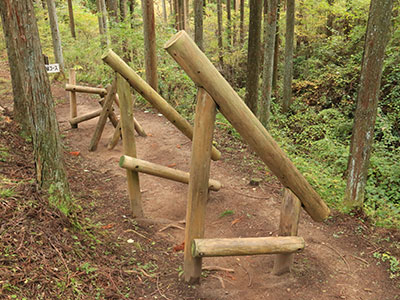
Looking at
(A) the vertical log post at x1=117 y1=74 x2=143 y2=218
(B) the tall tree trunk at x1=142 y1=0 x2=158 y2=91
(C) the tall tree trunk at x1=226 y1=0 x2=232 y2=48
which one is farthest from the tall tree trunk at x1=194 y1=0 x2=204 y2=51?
(C) the tall tree trunk at x1=226 y1=0 x2=232 y2=48

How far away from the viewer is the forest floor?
303cm

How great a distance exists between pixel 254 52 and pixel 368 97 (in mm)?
3117

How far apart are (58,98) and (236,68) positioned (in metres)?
9.38

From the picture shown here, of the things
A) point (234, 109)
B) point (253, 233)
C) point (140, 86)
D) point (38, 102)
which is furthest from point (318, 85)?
point (38, 102)

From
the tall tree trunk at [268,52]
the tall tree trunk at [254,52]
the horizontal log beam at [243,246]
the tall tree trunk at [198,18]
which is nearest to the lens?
the horizontal log beam at [243,246]

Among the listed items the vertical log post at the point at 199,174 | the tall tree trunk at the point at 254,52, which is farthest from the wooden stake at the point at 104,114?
the vertical log post at the point at 199,174

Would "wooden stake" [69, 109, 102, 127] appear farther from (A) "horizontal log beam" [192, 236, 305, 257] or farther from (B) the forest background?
(A) "horizontal log beam" [192, 236, 305, 257]

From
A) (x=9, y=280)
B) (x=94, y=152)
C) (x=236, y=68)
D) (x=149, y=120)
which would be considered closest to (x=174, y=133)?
(x=149, y=120)

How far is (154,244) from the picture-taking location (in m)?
4.41

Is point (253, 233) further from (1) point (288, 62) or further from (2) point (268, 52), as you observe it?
(1) point (288, 62)

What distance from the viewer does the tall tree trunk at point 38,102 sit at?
322 cm

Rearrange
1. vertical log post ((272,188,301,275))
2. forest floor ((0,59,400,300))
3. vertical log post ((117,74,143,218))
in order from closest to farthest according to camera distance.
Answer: forest floor ((0,59,400,300)) → vertical log post ((272,188,301,275)) → vertical log post ((117,74,143,218))

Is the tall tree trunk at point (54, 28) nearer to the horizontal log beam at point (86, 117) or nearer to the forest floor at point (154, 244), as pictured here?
the horizontal log beam at point (86, 117)

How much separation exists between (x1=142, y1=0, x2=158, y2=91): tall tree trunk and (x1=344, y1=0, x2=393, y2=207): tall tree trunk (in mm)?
6659
